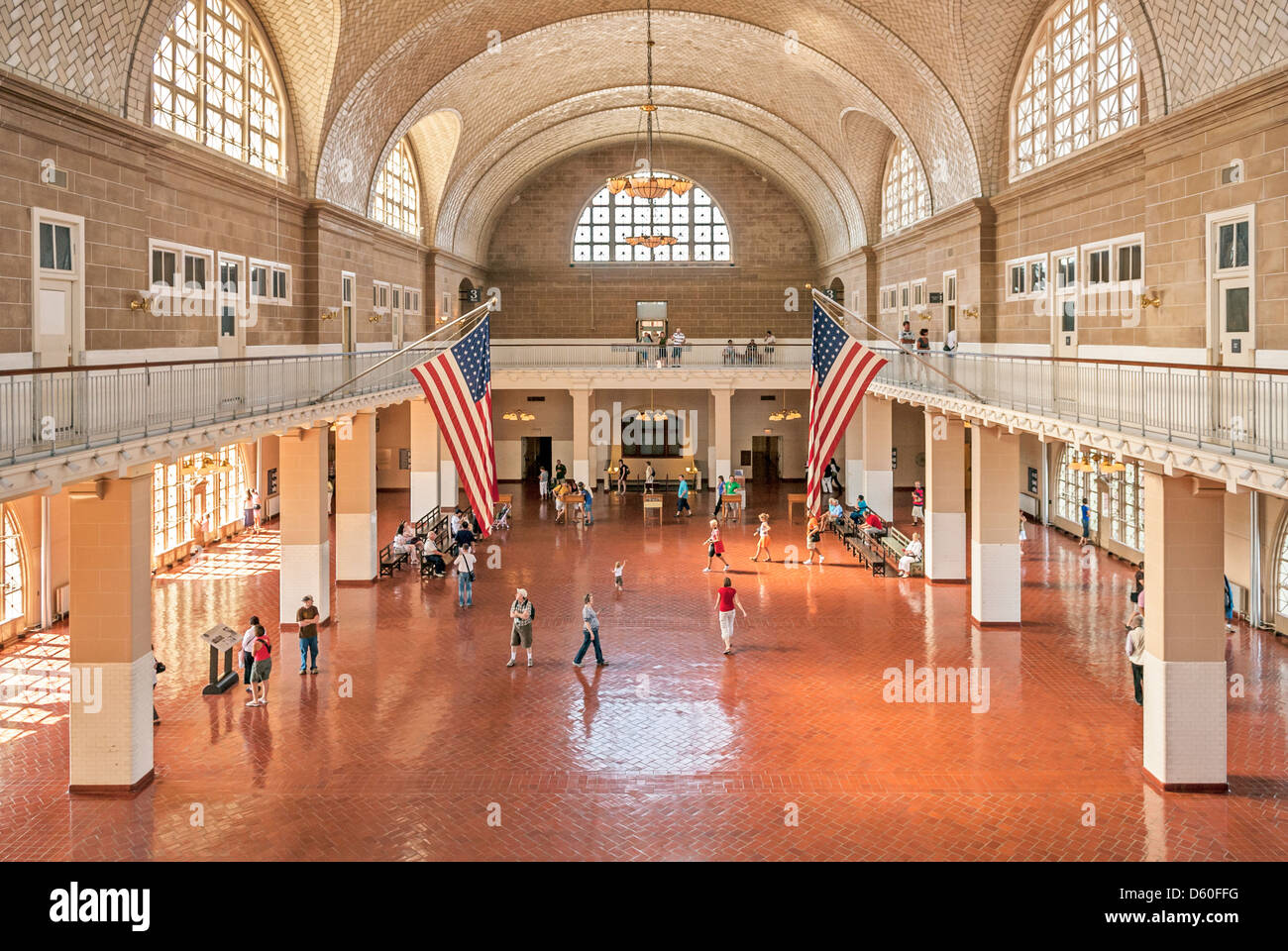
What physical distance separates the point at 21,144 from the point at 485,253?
29847 millimetres

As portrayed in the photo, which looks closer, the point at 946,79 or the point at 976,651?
the point at 976,651

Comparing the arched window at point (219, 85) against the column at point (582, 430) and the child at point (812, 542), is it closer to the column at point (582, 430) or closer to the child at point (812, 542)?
the child at point (812, 542)

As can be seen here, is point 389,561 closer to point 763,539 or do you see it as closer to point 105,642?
point 763,539

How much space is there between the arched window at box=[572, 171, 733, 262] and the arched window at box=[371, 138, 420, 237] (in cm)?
1108

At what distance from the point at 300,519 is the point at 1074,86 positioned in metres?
15.8

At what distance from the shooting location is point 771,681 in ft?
52.2

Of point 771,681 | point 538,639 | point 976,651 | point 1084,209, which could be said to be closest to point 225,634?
point 538,639

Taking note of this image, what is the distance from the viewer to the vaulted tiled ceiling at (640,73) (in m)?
14.3

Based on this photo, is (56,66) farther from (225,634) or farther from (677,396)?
(677,396)

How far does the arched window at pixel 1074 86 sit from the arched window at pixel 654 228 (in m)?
21.6

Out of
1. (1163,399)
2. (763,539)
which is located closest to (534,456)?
(763,539)

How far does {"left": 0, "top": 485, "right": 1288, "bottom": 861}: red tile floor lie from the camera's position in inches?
420

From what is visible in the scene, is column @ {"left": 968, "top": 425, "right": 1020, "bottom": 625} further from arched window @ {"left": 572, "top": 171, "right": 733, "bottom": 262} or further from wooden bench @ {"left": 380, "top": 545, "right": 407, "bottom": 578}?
arched window @ {"left": 572, "top": 171, "right": 733, "bottom": 262}

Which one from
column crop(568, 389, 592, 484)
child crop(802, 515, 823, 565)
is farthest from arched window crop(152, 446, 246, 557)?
child crop(802, 515, 823, 565)
